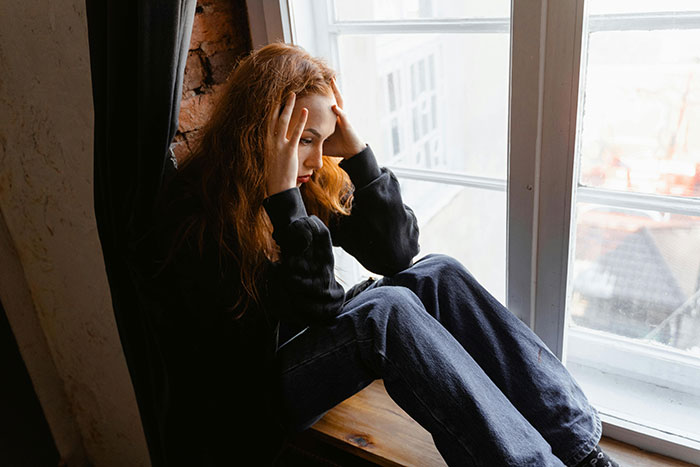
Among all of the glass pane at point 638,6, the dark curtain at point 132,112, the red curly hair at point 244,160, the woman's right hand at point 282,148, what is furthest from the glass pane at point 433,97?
the dark curtain at point 132,112

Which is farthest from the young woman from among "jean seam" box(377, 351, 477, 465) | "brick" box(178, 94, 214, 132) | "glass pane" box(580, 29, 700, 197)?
"glass pane" box(580, 29, 700, 197)

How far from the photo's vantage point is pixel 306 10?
1590 mm

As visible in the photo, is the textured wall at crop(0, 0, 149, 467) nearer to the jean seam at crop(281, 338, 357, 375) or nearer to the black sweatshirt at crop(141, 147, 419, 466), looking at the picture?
the black sweatshirt at crop(141, 147, 419, 466)

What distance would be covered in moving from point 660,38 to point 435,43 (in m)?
0.48

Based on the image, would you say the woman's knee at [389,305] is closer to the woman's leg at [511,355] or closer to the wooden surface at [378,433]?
the woman's leg at [511,355]

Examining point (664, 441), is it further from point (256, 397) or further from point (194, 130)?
point (194, 130)

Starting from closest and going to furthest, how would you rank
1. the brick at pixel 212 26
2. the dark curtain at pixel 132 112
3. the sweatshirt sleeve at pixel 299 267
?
the dark curtain at pixel 132 112, the sweatshirt sleeve at pixel 299 267, the brick at pixel 212 26

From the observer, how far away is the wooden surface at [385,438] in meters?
1.41

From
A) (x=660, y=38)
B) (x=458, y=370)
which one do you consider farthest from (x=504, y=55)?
(x=458, y=370)

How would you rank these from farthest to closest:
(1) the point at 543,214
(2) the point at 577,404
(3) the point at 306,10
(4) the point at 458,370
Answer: (3) the point at 306,10
(1) the point at 543,214
(2) the point at 577,404
(4) the point at 458,370

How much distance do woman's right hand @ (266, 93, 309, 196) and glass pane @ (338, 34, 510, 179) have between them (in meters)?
0.42

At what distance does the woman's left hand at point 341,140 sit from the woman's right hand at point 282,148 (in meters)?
0.12

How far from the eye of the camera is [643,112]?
4.12 feet

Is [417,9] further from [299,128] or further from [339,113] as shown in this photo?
[299,128]
